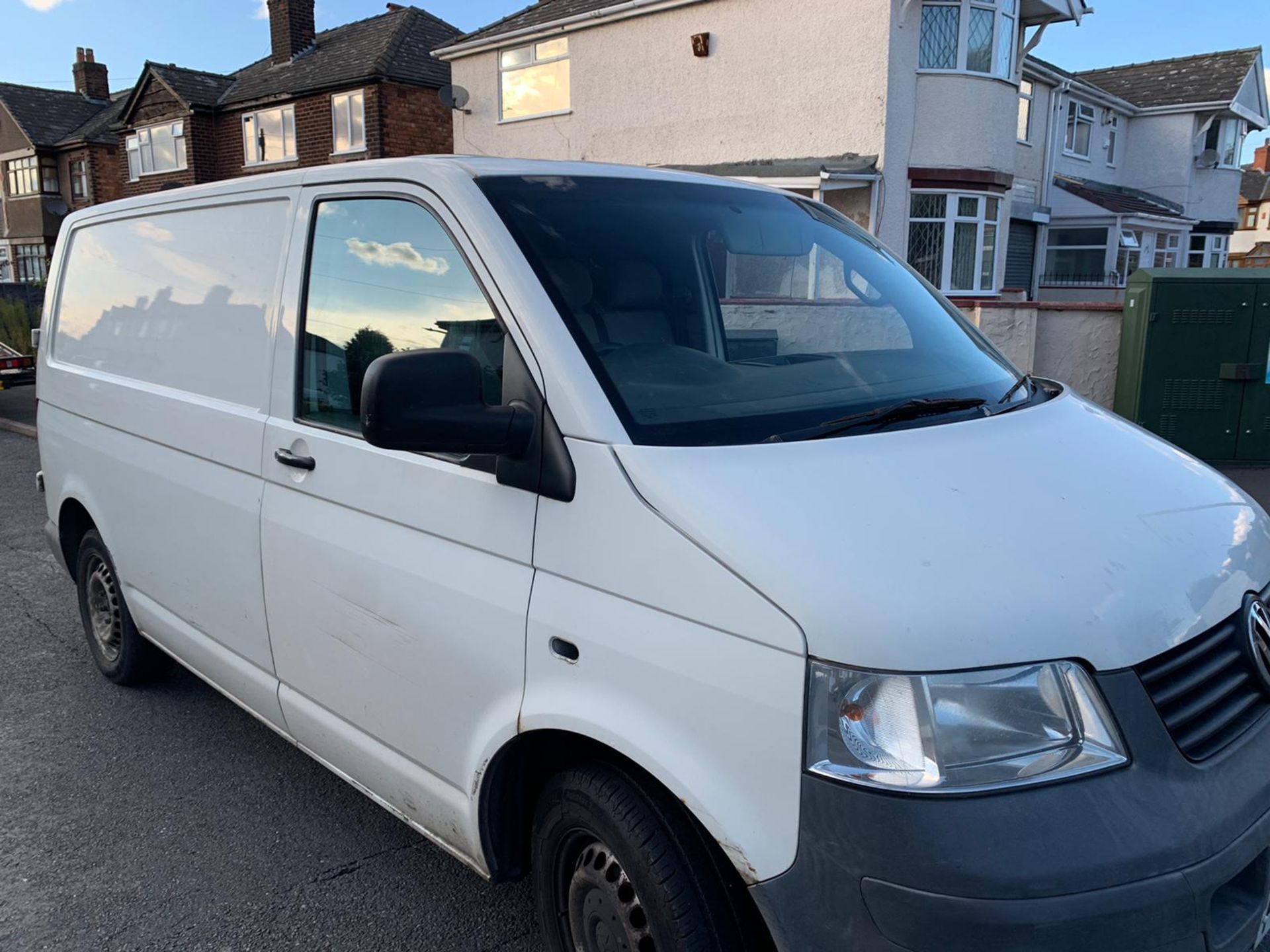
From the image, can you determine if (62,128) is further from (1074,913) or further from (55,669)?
(1074,913)

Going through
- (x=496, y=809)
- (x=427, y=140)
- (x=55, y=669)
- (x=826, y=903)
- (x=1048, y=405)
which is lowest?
(x=55, y=669)

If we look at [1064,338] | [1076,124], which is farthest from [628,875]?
[1076,124]

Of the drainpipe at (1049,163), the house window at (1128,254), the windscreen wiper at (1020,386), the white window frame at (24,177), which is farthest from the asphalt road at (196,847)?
the white window frame at (24,177)

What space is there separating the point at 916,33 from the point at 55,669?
17.1 metres

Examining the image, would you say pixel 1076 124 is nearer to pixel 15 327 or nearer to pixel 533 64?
pixel 533 64

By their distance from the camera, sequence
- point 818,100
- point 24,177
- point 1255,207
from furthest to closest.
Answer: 1. point 1255,207
2. point 24,177
3. point 818,100

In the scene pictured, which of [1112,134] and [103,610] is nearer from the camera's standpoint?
[103,610]

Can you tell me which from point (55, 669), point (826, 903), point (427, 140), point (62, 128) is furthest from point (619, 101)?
point (62, 128)

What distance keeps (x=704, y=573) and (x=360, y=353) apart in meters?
1.40

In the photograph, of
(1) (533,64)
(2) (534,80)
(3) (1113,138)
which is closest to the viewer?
(1) (533,64)

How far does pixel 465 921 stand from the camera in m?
2.94

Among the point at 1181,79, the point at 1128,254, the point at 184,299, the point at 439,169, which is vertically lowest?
the point at 184,299

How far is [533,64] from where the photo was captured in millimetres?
21406

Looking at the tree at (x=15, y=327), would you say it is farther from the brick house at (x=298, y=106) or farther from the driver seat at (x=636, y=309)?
the driver seat at (x=636, y=309)
